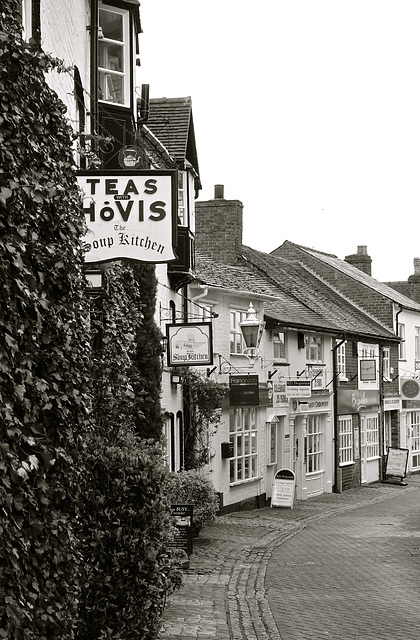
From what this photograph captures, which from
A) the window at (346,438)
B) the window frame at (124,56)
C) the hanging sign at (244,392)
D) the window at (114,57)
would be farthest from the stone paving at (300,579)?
the window at (346,438)

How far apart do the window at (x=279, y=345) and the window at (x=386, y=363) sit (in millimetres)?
11739

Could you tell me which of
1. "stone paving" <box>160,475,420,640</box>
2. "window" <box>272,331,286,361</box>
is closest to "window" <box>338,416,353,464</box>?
"window" <box>272,331,286,361</box>

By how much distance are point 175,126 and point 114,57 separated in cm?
785

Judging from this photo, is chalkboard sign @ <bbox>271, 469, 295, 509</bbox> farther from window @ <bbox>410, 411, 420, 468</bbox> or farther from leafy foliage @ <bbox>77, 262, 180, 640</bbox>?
Answer: leafy foliage @ <bbox>77, 262, 180, 640</bbox>

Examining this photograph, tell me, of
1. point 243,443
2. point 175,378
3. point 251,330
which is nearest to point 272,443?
point 243,443

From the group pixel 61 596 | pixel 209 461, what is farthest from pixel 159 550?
pixel 209 461

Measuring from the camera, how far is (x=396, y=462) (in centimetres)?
3822

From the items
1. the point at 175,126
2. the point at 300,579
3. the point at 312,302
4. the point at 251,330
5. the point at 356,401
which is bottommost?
the point at 300,579

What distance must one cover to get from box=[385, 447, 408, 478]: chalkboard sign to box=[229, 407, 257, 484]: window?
11.8 m

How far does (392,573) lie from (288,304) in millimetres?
17458

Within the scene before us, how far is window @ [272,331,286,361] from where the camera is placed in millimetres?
29188

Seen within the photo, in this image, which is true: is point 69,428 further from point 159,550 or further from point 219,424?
point 219,424

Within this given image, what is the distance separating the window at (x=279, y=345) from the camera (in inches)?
1149

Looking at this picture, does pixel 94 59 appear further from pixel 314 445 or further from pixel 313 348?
pixel 314 445
